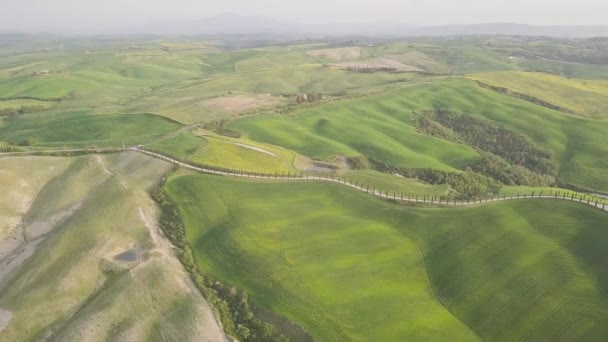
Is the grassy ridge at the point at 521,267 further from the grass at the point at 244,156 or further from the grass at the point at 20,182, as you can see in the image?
the grass at the point at 20,182

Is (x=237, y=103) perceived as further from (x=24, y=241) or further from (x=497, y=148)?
(x=24, y=241)

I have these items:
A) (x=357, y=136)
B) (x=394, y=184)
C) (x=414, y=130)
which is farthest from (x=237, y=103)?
(x=394, y=184)

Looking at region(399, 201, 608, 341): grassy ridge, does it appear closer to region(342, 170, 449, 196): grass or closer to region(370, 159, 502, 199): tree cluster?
region(342, 170, 449, 196): grass

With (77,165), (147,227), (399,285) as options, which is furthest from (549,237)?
(77,165)

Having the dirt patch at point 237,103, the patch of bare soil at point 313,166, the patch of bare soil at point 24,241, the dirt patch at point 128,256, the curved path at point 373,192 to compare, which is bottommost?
the patch of bare soil at point 24,241

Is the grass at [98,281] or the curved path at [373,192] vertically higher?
the curved path at [373,192]

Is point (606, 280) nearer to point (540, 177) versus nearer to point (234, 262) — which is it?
point (234, 262)

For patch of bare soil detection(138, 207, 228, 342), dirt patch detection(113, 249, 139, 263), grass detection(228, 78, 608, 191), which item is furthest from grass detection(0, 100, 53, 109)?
dirt patch detection(113, 249, 139, 263)

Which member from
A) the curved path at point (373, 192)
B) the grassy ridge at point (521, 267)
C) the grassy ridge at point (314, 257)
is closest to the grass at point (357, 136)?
the curved path at point (373, 192)
